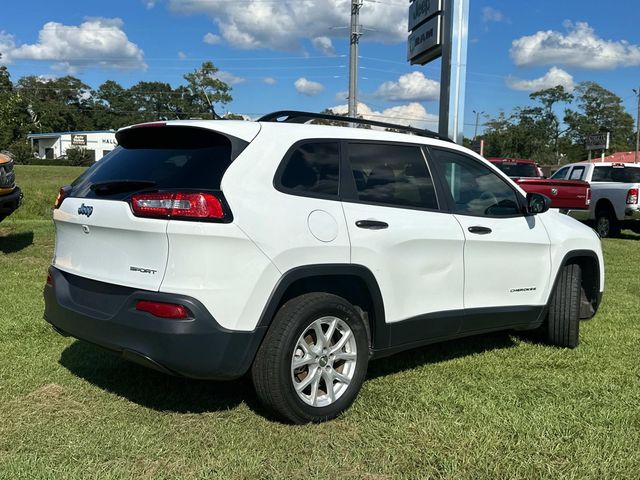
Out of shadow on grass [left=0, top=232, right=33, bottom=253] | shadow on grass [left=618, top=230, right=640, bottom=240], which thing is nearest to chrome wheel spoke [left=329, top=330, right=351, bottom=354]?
shadow on grass [left=0, top=232, right=33, bottom=253]

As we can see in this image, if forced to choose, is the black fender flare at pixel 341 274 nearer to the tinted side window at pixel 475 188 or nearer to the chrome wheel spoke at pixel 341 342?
the chrome wheel spoke at pixel 341 342

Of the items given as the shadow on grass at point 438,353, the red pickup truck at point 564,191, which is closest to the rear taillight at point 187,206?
the shadow on grass at point 438,353

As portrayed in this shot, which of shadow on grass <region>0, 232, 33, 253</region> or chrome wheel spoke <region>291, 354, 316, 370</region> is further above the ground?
chrome wheel spoke <region>291, 354, 316, 370</region>

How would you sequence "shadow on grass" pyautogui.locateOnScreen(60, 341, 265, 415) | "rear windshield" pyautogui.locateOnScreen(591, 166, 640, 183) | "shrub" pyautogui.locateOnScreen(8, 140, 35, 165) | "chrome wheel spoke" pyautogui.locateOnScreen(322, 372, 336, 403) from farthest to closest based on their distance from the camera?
"shrub" pyautogui.locateOnScreen(8, 140, 35, 165) < "rear windshield" pyautogui.locateOnScreen(591, 166, 640, 183) < "shadow on grass" pyautogui.locateOnScreen(60, 341, 265, 415) < "chrome wheel spoke" pyautogui.locateOnScreen(322, 372, 336, 403)

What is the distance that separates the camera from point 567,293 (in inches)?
203

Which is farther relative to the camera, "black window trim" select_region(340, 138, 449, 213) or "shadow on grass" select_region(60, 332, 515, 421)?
"shadow on grass" select_region(60, 332, 515, 421)

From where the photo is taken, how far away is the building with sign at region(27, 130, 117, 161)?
3447 inches

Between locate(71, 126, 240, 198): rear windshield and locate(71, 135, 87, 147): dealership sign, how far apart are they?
90.3 metres

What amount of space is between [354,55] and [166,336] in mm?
28271

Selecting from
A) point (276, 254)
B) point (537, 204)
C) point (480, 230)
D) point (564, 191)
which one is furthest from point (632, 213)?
point (276, 254)

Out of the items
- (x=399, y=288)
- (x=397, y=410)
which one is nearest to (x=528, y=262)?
(x=399, y=288)

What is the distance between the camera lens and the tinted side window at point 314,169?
352 cm

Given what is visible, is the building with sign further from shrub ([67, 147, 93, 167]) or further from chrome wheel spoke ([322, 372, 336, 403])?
chrome wheel spoke ([322, 372, 336, 403])

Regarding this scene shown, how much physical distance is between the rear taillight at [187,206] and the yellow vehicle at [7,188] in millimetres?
7180
